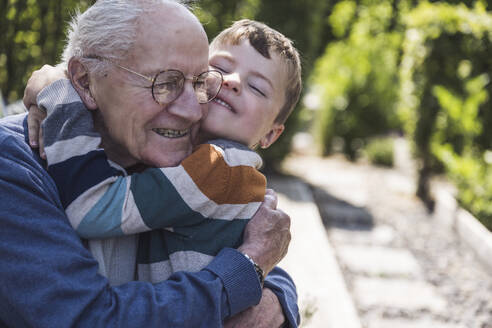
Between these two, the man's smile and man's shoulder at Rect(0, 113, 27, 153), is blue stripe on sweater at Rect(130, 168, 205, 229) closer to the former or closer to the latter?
the man's smile

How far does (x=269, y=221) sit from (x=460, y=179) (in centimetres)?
611

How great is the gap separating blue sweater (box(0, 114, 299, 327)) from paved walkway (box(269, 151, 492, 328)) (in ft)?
4.36

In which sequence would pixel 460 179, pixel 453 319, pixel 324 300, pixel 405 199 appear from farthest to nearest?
pixel 405 199
pixel 460 179
pixel 453 319
pixel 324 300

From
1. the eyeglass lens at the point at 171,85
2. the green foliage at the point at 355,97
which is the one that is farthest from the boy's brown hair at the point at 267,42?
the green foliage at the point at 355,97

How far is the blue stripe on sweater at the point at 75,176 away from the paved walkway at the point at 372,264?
1.55 metres

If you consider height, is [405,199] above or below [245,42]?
below

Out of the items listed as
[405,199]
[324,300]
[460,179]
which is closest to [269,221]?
[324,300]

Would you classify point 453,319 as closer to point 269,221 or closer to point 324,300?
point 324,300

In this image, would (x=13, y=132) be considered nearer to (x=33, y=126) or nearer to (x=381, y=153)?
(x=33, y=126)

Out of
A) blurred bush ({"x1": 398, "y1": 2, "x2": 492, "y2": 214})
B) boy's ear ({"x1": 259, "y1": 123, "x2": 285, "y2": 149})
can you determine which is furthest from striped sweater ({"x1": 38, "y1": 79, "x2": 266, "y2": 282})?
blurred bush ({"x1": 398, "y1": 2, "x2": 492, "y2": 214})

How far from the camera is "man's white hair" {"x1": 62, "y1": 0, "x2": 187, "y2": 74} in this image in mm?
1502

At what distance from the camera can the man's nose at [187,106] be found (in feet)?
5.35

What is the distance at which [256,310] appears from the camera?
5.42 feet

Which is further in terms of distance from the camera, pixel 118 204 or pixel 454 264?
pixel 454 264
